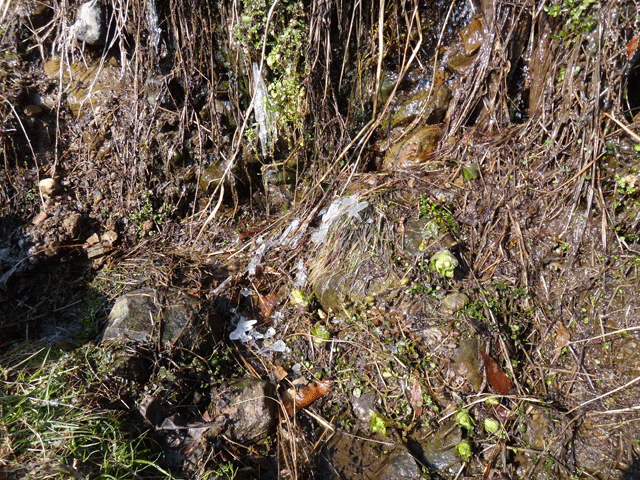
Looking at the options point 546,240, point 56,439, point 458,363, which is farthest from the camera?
point 546,240

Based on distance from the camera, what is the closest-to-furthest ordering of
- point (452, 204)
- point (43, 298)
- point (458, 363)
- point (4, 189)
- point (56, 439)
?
point (56, 439), point (458, 363), point (452, 204), point (43, 298), point (4, 189)

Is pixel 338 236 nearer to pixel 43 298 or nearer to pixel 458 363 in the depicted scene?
pixel 458 363

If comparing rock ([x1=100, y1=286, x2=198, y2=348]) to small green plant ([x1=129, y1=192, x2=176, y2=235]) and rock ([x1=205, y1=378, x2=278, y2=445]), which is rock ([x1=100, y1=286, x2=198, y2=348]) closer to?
rock ([x1=205, y1=378, x2=278, y2=445])

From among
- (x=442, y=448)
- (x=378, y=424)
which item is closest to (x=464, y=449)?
(x=442, y=448)

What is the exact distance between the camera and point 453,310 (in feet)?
8.90

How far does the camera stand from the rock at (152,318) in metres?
2.73

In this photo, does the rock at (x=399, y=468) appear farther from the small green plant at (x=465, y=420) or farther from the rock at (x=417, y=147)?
the rock at (x=417, y=147)

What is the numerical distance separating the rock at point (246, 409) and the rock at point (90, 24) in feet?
11.4

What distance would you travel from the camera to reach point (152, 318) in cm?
281

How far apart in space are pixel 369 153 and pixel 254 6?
1.56 metres

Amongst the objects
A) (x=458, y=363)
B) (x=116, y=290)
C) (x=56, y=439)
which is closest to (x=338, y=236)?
(x=458, y=363)

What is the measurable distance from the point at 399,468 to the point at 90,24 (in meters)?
4.55

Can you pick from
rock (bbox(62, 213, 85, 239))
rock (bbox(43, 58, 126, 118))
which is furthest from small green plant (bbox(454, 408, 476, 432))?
rock (bbox(43, 58, 126, 118))

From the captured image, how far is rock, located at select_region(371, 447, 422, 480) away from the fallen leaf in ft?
2.34
